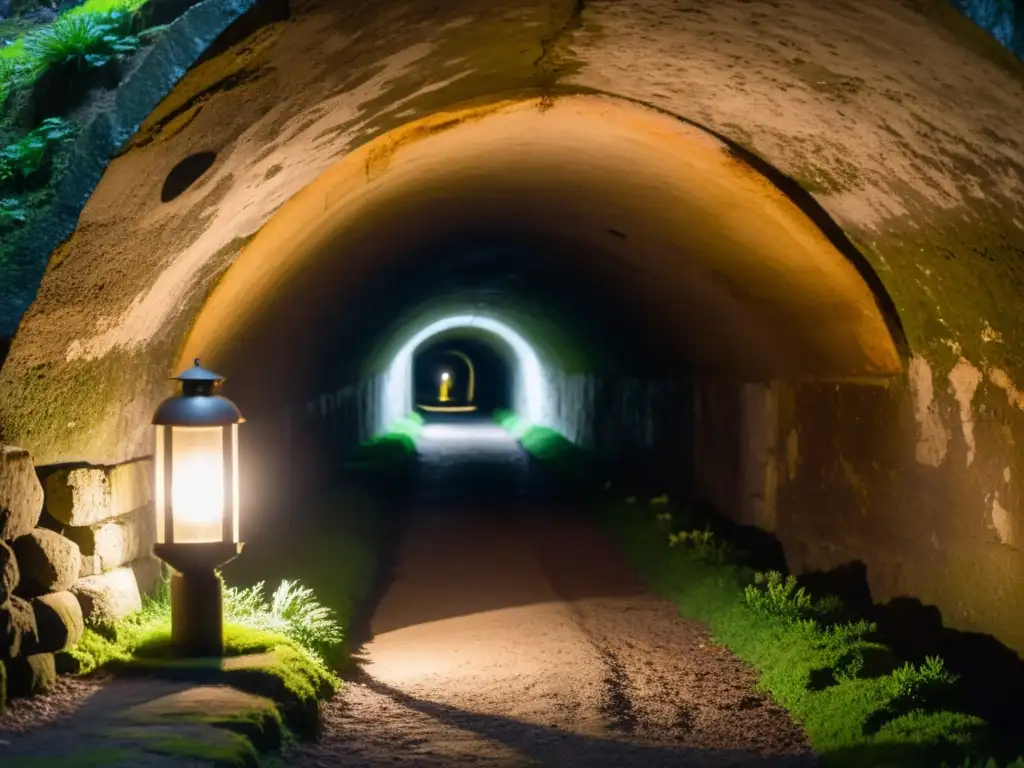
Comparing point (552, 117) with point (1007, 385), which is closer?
point (1007, 385)

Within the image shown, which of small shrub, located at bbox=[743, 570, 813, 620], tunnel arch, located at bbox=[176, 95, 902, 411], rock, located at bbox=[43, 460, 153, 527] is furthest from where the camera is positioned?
small shrub, located at bbox=[743, 570, 813, 620]

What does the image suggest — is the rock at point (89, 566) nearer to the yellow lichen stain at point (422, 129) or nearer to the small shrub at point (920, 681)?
the yellow lichen stain at point (422, 129)

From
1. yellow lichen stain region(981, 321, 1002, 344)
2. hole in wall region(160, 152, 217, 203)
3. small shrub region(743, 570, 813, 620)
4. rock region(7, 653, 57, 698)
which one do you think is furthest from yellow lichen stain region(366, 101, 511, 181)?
small shrub region(743, 570, 813, 620)

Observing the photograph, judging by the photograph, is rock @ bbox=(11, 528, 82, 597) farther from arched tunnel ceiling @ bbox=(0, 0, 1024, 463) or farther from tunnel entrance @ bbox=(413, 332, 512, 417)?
tunnel entrance @ bbox=(413, 332, 512, 417)

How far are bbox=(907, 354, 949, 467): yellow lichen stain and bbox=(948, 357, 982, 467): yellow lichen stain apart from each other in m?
0.28

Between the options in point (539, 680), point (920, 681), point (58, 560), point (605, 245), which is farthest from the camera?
point (605, 245)

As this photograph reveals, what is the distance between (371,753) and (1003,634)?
3712 mm

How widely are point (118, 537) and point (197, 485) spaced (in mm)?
712

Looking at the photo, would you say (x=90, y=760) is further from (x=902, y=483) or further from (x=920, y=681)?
(x=902, y=483)

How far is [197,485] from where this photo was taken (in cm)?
582

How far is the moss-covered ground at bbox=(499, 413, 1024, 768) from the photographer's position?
494 centimetres

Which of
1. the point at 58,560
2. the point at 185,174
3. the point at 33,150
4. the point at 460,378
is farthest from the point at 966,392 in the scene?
the point at 460,378

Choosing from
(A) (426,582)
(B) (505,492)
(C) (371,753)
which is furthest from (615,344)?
(C) (371,753)

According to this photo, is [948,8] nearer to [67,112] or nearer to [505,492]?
[67,112]
